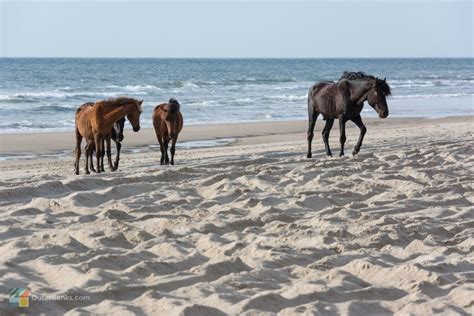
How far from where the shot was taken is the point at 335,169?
476 inches

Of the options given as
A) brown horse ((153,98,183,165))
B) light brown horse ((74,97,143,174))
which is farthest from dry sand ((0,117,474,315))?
brown horse ((153,98,183,165))

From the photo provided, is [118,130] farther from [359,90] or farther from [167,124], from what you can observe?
[359,90]

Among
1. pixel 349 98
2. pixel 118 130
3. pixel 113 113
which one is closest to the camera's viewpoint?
pixel 113 113

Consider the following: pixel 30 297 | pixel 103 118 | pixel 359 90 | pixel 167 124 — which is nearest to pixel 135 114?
pixel 103 118

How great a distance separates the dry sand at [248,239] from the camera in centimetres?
577

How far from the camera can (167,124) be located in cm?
1477

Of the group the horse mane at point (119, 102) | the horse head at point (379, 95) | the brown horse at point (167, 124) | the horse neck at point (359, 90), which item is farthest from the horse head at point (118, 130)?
the horse head at point (379, 95)

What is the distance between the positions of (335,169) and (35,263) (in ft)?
20.8

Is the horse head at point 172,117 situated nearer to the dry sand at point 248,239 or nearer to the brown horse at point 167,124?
the brown horse at point 167,124

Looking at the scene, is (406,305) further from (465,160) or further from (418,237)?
(465,160)

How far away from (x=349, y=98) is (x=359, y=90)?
9.7 inches

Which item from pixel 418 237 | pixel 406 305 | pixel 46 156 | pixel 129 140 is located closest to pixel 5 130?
pixel 129 140

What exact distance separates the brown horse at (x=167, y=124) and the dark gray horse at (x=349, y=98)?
239 centimetres

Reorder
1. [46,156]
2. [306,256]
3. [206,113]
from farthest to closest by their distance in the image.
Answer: [206,113] → [46,156] → [306,256]
